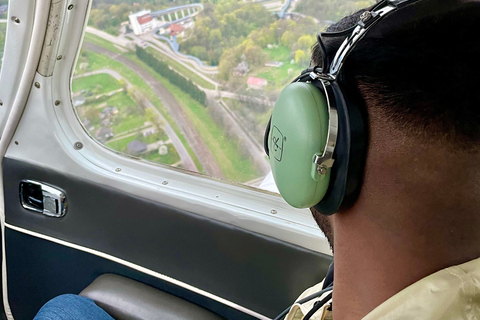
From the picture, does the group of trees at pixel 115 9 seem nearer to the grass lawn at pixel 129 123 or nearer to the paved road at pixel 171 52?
the paved road at pixel 171 52

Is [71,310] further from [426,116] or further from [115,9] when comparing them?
[426,116]

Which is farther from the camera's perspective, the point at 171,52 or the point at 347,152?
the point at 171,52

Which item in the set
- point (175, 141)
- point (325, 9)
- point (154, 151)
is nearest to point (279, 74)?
point (325, 9)

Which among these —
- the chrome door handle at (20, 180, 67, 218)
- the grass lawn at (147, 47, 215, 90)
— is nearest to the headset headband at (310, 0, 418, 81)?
the grass lawn at (147, 47, 215, 90)

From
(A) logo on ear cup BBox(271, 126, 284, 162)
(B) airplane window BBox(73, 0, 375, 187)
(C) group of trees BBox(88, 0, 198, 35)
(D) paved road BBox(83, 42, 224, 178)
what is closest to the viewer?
(A) logo on ear cup BBox(271, 126, 284, 162)

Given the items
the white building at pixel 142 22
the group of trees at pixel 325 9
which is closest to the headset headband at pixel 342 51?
the group of trees at pixel 325 9

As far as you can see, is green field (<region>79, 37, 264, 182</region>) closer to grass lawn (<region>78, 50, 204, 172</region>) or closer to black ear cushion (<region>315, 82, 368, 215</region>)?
grass lawn (<region>78, 50, 204, 172</region>)
